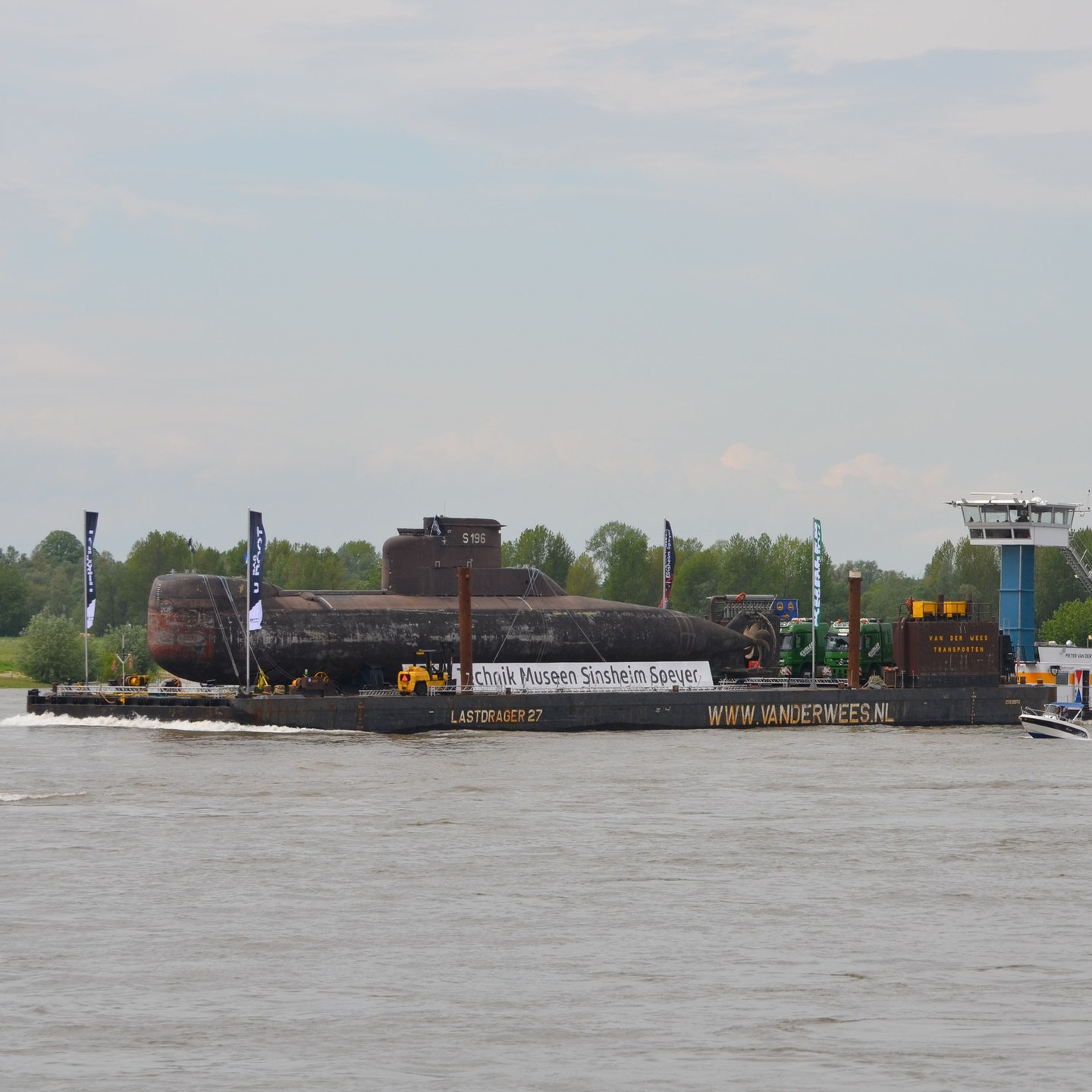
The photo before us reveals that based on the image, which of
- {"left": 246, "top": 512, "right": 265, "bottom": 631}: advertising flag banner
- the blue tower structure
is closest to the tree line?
the blue tower structure

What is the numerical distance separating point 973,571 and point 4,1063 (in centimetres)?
14001

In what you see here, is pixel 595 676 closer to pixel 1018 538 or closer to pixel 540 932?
pixel 1018 538

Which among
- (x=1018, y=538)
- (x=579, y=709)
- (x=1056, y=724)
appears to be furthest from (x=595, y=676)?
(x=1018, y=538)

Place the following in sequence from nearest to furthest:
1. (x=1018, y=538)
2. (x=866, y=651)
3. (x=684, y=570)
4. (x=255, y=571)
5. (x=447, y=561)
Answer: (x=255, y=571)
(x=447, y=561)
(x=866, y=651)
(x=1018, y=538)
(x=684, y=570)

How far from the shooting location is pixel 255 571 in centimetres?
6538

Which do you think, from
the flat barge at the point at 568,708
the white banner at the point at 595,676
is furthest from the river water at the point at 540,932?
the white banner at the point at 595,676

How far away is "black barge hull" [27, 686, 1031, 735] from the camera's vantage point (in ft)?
209

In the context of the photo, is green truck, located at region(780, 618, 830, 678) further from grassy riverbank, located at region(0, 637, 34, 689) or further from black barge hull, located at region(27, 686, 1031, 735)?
grassy riverbank, located at region(0, 637, 34, 689)

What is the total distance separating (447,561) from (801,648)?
17.8 metres

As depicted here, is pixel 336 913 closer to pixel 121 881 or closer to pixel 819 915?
pixel 121 881

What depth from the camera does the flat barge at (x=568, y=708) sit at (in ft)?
209

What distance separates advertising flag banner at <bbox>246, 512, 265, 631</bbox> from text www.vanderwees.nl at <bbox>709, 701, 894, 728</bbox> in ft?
60.9

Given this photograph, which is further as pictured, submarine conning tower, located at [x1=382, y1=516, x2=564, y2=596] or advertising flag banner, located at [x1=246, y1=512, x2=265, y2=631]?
submarine conning tower, located at [x1=382, y1=516, x2=564, y2=596]

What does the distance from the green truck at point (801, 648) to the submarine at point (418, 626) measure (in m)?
1.30
